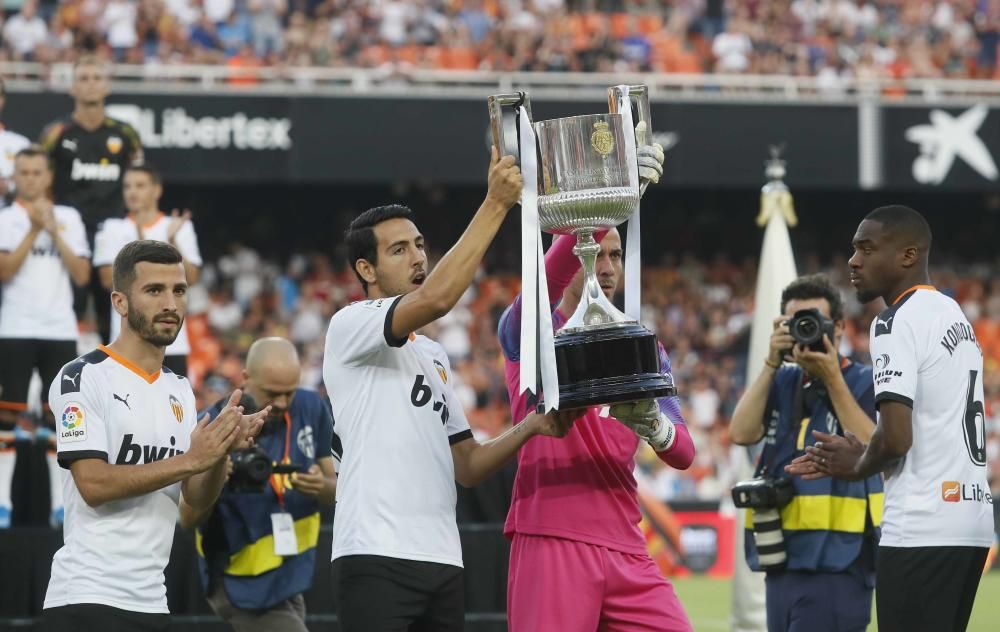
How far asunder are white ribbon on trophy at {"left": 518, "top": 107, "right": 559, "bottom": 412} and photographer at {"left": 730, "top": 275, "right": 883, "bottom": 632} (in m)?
1.42

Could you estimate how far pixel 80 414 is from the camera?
4.62m

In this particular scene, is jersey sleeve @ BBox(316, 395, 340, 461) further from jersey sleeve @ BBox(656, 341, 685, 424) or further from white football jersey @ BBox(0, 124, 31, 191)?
white football jersey @ BBox(0, 124, 31, 191)

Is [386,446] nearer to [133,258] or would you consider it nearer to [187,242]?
[133,258]

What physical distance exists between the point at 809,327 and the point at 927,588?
1.09m

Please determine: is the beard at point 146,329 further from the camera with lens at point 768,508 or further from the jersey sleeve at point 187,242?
the jersey sleeve at point 187,242

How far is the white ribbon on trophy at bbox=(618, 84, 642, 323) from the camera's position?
4504 mm

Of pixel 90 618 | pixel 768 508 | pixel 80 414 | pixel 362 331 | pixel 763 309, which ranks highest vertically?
pixel 763 309

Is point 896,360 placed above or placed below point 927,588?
above

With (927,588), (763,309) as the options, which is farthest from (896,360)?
(763,309)

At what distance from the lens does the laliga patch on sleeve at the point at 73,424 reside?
460 cm

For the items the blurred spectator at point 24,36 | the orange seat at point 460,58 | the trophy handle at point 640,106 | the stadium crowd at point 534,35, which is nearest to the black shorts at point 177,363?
the trophy handle at point 640,106

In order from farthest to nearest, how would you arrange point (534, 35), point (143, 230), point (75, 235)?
1. point (534, 35)
2. point (75, 235)
3. point (143, 230)

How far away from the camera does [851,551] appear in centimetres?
561

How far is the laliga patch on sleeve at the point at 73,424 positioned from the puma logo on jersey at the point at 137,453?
147 mm
